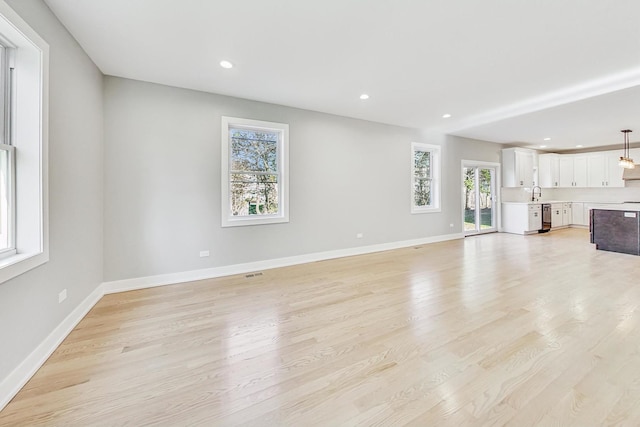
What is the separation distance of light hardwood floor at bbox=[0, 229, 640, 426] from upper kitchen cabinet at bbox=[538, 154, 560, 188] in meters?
6.00

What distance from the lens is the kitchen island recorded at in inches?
201

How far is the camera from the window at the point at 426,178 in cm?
645

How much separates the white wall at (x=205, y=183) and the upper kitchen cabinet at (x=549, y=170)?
240 inches

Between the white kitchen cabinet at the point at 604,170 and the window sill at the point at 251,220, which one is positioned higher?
the white kitchen cabinet at the point at 604,170

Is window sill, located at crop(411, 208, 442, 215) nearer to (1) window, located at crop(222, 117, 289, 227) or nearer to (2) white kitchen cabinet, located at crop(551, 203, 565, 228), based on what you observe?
(1) window, located at crop(222, 117, 289, 227)

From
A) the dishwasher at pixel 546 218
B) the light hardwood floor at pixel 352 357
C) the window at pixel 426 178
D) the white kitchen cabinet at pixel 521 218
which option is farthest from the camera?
the dishwasher at pixel 546 218

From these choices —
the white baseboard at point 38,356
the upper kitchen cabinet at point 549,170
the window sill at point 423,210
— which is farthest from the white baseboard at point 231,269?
the upper kitchen cabinet at point 549,170

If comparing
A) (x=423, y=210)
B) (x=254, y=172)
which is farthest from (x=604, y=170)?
(x=254, y=172)

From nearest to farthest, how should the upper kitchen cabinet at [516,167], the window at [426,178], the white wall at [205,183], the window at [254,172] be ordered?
the white wall at [205,183] → the window at [254,172] → the window at [426,178] → the upper kitchen cabinet at [516,167]

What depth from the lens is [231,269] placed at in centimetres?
415

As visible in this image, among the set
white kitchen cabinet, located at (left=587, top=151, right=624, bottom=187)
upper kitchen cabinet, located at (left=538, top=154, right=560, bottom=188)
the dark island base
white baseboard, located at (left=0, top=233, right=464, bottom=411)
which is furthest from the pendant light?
white baseboard, located at (left=0, top=233, right=464, bottom=411)

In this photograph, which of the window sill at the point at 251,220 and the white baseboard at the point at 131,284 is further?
the window sill at the point at 251,220

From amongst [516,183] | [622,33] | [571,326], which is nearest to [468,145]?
[516,183]

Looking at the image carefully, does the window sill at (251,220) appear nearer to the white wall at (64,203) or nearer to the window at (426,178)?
the white wall at (64,203)
